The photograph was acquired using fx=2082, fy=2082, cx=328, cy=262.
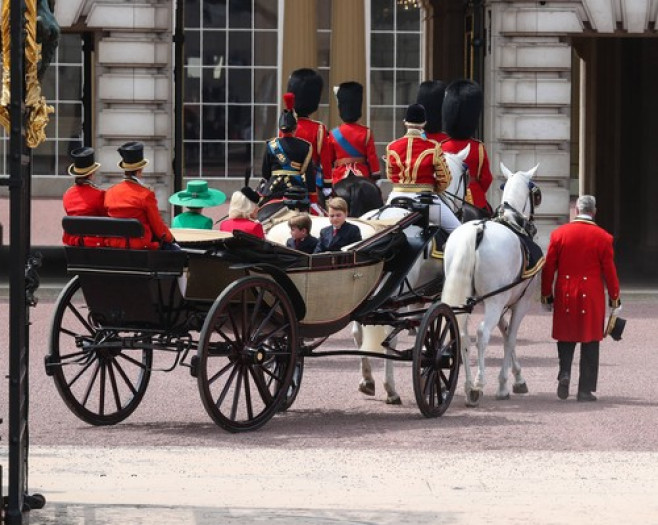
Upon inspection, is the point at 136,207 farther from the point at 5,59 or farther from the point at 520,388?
the point at 5,59

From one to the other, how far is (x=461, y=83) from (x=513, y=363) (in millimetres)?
4474

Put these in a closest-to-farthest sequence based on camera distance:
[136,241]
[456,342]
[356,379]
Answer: [136,241], [456,342], [356,379]

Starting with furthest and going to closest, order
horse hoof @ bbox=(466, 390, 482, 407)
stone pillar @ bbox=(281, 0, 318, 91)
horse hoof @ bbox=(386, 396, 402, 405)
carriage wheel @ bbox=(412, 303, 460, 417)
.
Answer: stone pillar @ bbox=(281, 0, 318, 91), horse hoof @ bbox=(386, 396, 402, 405), horse hoof @ bbox=(466, 390, 482, 407), carriage wheel @ bbox=(412, 303, 460, 417)

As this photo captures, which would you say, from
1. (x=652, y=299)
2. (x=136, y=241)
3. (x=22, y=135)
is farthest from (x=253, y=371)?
(x=652, y=299)

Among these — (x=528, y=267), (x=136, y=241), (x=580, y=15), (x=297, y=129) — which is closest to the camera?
(x=136, y=241)

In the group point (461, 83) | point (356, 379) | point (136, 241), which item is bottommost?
point (356, 379)

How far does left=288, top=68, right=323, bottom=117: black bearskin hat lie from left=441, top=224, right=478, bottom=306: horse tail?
208 inches

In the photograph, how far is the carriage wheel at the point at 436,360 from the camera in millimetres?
12391

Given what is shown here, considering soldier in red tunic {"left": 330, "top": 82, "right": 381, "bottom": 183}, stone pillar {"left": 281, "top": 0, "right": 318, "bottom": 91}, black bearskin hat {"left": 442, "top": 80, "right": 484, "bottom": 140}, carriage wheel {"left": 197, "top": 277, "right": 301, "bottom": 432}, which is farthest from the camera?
stone pillar {"left": 281, "top": 0, "right": 318, "bottom": 91}

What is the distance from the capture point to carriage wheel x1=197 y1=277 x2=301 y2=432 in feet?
37.4

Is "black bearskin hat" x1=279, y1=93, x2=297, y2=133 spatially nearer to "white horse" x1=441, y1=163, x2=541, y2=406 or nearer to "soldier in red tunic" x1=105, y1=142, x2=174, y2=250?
"white horse" x1=441, y1=163, x2=541, y2=406

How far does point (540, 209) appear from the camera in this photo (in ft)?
75.3

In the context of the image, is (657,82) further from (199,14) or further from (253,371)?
(253,371)

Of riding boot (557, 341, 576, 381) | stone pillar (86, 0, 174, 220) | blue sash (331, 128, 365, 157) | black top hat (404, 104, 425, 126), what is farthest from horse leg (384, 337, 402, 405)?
stone pillar (86, 0, 174, 220)
